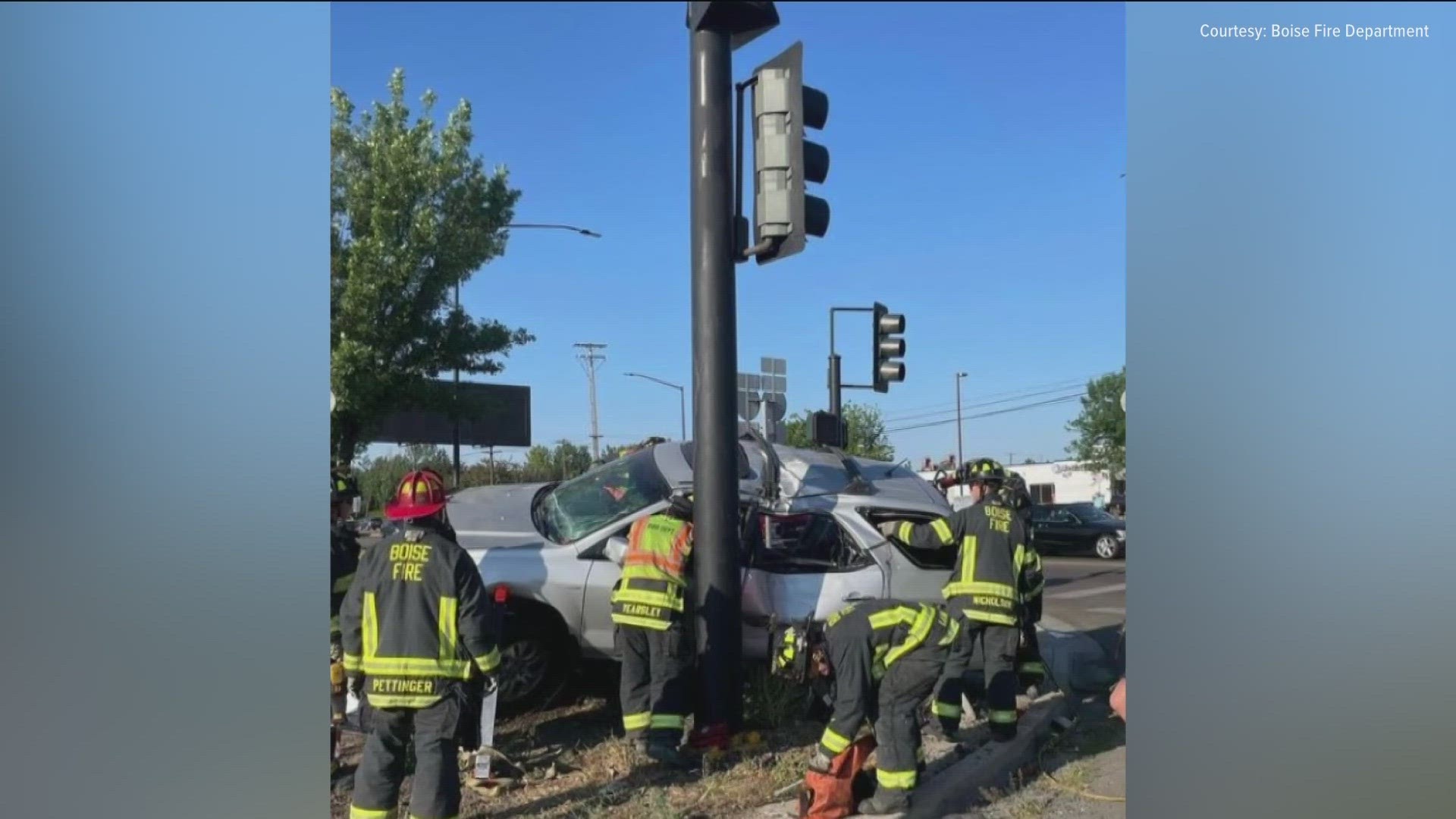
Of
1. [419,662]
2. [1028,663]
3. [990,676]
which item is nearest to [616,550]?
[419,662]

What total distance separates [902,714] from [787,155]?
9.72 feet

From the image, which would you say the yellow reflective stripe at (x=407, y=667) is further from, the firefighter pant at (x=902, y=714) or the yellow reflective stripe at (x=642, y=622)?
the firefighter pant at (x=902, y=714)

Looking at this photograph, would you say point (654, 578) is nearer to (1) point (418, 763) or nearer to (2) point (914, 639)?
(2) point (914, 639)

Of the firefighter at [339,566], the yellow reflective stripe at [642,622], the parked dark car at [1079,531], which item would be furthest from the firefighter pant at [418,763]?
the parked dark car at [1079,531]

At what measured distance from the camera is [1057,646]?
361 inches

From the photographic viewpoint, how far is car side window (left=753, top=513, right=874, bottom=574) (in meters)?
6.93

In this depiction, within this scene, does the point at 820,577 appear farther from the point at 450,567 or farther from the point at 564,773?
the point at 450,567

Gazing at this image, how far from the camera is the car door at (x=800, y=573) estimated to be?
6.70 meters

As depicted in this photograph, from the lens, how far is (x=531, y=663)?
6527mm

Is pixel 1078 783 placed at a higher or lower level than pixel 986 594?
lower

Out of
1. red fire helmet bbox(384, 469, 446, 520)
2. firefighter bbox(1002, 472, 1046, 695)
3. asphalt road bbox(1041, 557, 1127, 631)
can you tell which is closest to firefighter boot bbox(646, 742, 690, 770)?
red fire helmet bbox(384, 469, 446, 520)

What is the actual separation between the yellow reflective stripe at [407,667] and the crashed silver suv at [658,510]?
1.84 meters

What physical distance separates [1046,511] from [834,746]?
764 inches

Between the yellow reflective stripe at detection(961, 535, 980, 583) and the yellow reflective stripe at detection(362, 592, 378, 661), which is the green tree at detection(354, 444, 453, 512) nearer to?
the yellow reflective stripe at detection(362, 592, 378, 661)
